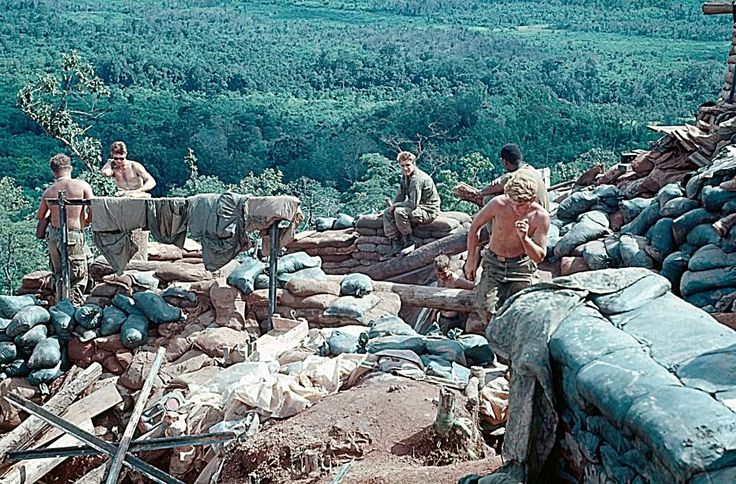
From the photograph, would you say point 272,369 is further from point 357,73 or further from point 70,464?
point 357,73

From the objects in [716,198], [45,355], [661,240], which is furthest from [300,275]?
[716,198]

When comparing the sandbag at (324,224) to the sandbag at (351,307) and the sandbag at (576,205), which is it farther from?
the sandbag at (351,307)

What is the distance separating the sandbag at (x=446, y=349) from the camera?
6.55m

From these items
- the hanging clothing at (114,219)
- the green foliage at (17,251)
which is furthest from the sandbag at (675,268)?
the green foliage at (17,251)

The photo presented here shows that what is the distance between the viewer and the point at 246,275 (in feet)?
28.8

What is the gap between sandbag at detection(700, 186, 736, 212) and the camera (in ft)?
26.0

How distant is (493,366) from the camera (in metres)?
6.67

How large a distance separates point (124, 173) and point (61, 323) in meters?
1.90

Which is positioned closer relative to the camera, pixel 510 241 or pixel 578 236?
pixel 510 241

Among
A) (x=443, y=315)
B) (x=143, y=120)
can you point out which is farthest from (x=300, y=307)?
(x=143, y=120)

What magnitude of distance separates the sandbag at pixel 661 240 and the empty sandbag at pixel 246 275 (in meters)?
4.04

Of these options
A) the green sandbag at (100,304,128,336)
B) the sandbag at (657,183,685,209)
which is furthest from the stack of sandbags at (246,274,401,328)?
the sandbag at (657,183,685,209)

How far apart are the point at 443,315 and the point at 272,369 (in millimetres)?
2607

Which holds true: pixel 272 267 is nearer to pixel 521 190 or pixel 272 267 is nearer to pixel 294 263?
pixel 294 263
